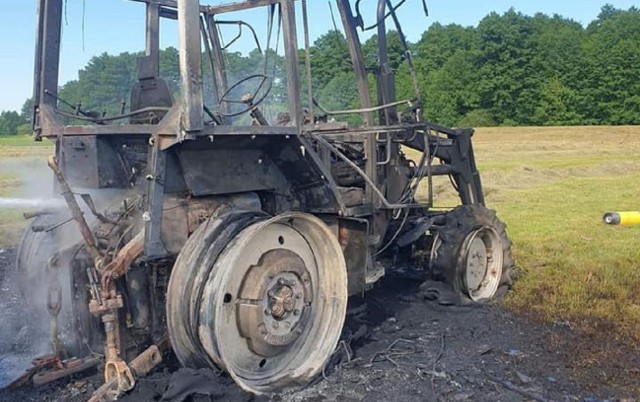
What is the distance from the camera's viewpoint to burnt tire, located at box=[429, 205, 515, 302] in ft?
20.5

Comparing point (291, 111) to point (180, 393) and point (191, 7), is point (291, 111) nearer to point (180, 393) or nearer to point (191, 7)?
point (191, 7)

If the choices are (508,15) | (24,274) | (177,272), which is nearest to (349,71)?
(177,272)

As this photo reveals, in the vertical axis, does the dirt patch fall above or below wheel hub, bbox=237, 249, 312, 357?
below

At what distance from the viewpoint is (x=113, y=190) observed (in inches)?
177

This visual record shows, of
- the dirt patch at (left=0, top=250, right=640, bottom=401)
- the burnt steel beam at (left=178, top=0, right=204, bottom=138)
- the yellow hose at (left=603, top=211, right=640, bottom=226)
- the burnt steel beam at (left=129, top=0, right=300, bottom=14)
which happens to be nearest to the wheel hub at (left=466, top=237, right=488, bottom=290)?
the dirt patch at (left=0, top=250, right=640, bottom=401)

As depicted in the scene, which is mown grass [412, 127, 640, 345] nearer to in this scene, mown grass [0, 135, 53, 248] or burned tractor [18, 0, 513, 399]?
burned tractor [18, 0, 513, 399]

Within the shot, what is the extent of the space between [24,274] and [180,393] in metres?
2.01

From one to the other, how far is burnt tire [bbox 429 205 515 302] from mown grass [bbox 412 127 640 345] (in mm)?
280

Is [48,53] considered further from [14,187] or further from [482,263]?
[14,187]

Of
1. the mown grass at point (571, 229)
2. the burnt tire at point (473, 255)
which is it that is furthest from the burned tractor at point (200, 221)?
the mown grass at point (571, 229)

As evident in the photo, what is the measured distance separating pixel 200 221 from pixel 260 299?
594mm

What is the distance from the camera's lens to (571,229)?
10.9 metres

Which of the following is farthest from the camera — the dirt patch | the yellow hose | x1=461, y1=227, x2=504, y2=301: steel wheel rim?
x1=461, y1=227, x2=504, y2=301: steel wheel rim

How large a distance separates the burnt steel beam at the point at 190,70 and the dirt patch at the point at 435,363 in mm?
1529
